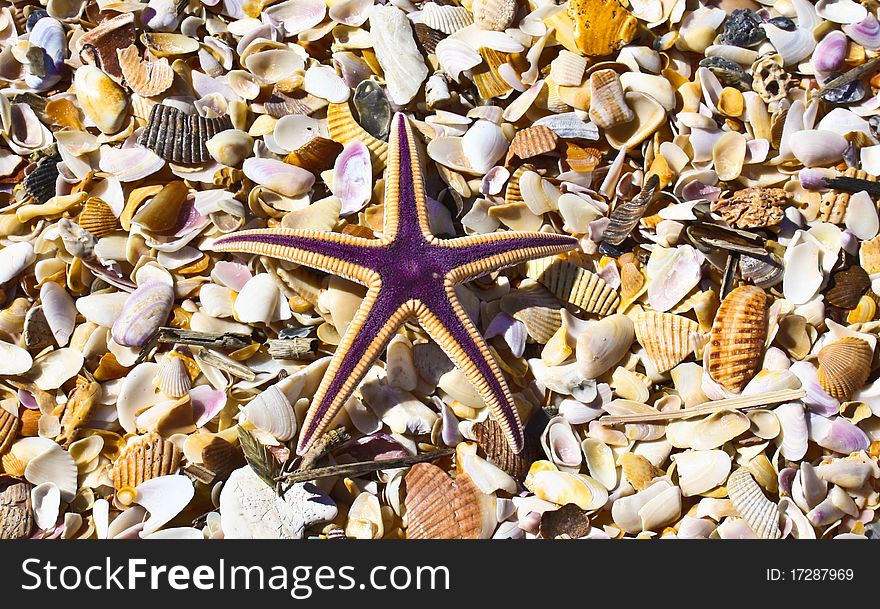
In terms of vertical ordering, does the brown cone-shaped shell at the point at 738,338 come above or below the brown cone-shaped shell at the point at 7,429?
above

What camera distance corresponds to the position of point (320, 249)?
175 cm

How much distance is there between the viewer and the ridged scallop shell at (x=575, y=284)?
197cm

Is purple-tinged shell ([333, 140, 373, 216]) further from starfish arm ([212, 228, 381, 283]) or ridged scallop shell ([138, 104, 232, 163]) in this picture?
ridged scallop shell ([138, 104, 232, 163])

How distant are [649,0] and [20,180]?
1883mm

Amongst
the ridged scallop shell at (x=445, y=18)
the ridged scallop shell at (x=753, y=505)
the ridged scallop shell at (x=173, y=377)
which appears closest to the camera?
the ridged scallop shell at (x=753, y=505)

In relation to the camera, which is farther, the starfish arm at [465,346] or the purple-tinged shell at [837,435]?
the purple-tinged shell at [837,435]

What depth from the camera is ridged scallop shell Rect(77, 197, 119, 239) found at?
2016mm

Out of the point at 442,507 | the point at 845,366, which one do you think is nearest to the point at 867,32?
the point at 845,366

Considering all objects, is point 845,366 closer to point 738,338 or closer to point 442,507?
point 738,338

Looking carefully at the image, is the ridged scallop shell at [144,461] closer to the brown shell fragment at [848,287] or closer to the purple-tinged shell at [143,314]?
the purple-tinged shell at [143,314]

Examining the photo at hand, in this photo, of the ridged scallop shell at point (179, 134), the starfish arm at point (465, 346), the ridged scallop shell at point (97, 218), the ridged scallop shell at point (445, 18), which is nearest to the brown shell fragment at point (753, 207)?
the starfish arm at point (465, 346)

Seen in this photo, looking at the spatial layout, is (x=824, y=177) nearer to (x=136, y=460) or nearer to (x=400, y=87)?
(x=400, y=87)

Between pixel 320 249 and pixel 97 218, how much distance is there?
724mm

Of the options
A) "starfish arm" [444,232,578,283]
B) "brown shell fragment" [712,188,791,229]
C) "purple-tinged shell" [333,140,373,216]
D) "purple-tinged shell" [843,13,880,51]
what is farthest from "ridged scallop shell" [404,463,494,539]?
"purple-tinged shell" [843,13,880,51]
